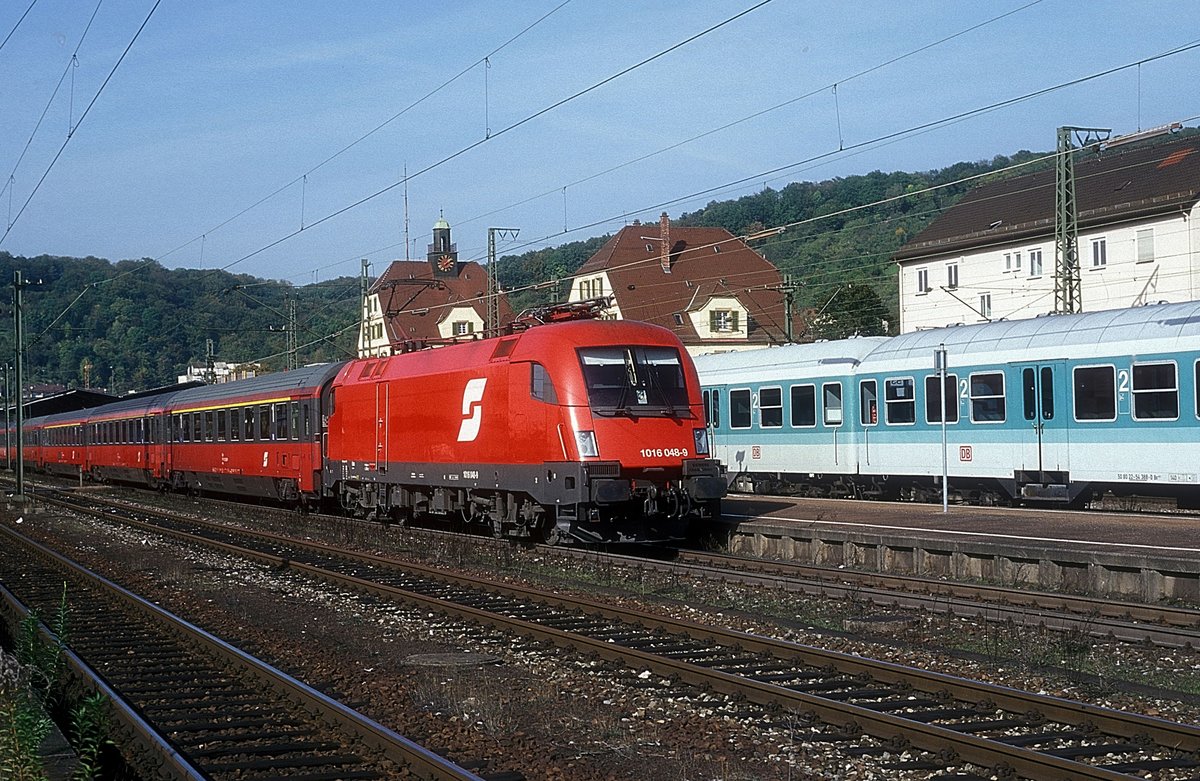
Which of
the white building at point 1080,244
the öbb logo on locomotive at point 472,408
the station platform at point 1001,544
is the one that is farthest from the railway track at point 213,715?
the white building at point 1080,244

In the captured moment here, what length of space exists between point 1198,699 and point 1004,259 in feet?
165

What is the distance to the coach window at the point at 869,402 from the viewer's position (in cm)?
2519

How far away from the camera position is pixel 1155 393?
64.5 feet

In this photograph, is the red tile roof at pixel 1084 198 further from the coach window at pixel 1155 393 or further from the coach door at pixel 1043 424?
the coach window at pixel 1155 393

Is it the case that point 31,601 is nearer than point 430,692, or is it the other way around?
point 430,692

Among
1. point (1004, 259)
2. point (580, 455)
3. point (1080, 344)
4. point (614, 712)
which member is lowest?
point (614, 712)

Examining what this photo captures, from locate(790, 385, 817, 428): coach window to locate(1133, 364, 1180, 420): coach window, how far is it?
8027mm

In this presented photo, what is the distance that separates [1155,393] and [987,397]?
11.3ft

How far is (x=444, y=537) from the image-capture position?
2136 centimetres

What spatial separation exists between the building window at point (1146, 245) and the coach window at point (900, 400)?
96.1ft

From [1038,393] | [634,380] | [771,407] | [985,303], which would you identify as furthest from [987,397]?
[985,303]

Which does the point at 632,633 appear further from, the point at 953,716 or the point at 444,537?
the point at 444,537

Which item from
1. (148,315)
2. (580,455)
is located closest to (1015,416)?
(580,455)

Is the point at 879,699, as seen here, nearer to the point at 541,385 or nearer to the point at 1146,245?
the point at 541,385
